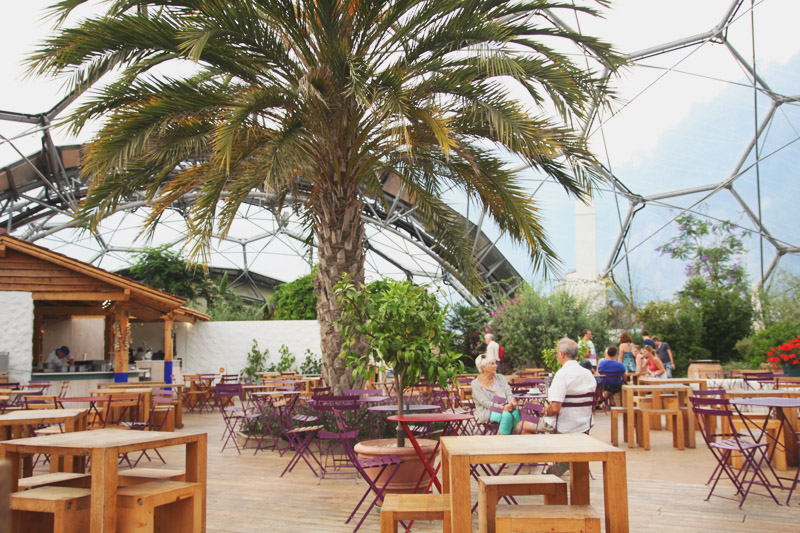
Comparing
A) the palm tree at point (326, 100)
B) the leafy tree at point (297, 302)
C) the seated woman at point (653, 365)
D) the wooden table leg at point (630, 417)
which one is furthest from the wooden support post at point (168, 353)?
the wooden table leg at point (630, 417)

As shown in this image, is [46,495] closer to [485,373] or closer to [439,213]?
[485,373]

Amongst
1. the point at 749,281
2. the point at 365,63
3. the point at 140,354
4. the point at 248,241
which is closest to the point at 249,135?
the point at 365,63

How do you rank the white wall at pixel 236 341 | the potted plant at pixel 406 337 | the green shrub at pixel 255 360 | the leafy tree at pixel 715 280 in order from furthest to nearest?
the white wall at pixel 236 341
the green shrub at pixel 255 360
the leafy tree at pixel 715 280
the potted plant at pixel 406 337

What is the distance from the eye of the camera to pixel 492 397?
686 centimetres

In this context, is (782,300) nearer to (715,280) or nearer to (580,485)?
(715,280)

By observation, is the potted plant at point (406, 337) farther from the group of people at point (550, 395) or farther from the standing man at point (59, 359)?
the standing man at point (59, 359)

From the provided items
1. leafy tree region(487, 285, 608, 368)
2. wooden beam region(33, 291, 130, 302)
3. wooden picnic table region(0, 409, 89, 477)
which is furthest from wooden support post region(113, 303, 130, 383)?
wooden picnic table region(0, 409, 89, 477)

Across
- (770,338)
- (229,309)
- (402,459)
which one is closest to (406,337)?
(402,459)

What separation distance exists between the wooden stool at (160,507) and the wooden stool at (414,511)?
42.7 inches

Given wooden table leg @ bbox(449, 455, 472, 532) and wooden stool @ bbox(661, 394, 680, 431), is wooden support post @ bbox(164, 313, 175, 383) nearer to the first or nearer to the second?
wooden stool @ bbox(661, 394, 680, 431)

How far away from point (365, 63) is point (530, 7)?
2078mm

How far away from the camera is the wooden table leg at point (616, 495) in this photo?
3.12 metres

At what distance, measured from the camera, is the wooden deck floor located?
16.1ft

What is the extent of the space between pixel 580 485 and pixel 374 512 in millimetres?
2146
